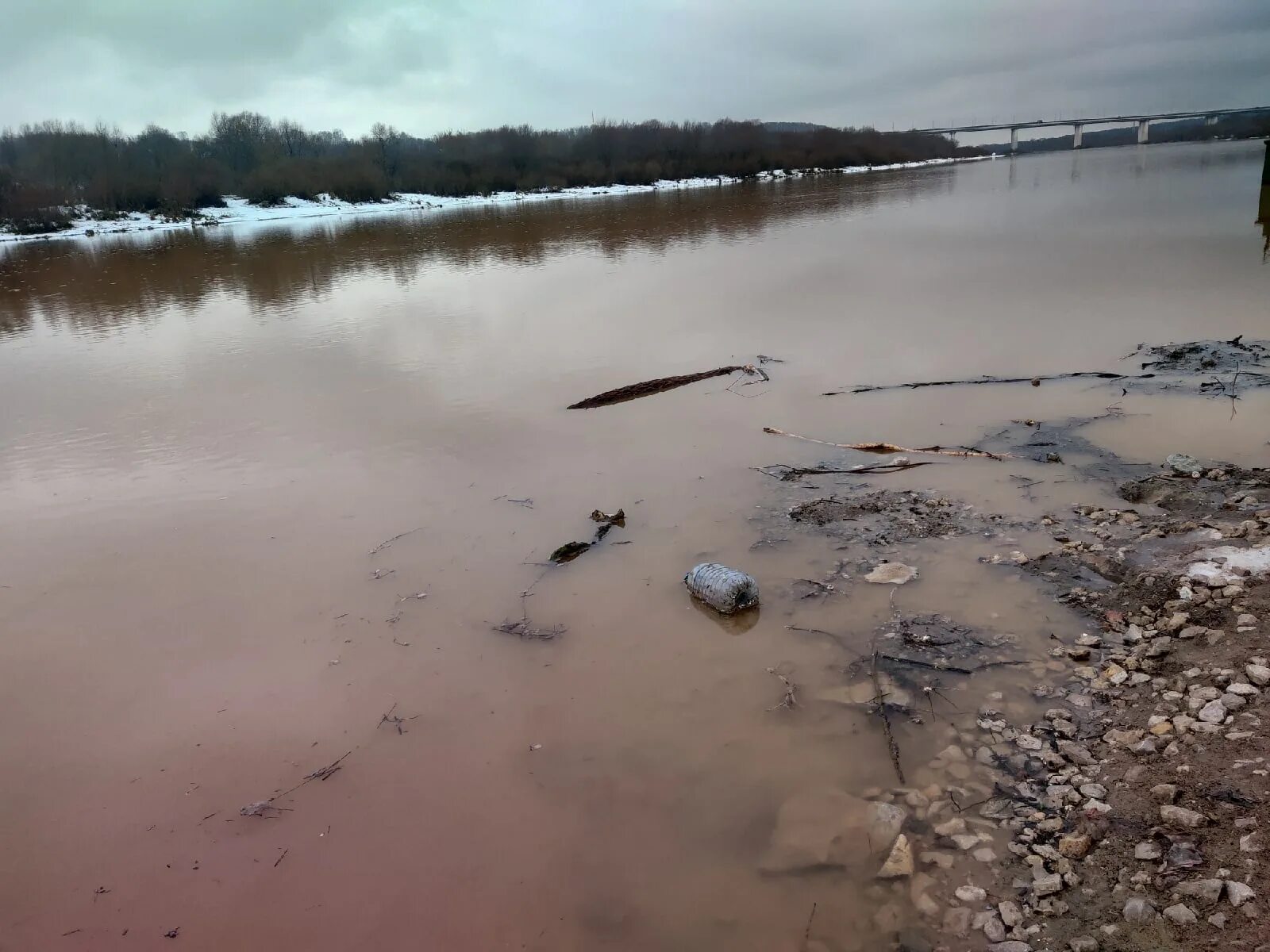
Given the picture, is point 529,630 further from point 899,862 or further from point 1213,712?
point 1213,712

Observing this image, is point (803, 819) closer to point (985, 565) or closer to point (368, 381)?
point (985, 565)

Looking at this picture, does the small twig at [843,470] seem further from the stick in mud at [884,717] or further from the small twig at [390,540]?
the small twig at [390,540]

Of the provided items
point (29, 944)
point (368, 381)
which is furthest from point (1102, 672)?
point (368, 381)

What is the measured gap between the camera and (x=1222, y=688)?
3.46 meters

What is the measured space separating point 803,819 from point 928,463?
4376 millimetres

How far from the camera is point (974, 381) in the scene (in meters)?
9.13

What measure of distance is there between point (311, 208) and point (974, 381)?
7424cm

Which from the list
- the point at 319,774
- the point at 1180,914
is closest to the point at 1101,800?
the point at 1180,914

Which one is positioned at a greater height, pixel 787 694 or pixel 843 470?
pixel 843 470

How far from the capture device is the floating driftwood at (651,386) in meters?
9.41

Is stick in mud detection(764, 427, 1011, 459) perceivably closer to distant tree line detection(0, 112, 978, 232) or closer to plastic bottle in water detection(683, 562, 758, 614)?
plastic bottle in water detection(683, 562, 758, 614)

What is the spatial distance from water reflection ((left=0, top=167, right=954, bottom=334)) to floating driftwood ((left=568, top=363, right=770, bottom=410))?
12.9 metres

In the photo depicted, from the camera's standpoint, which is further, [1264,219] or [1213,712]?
[1264,219]

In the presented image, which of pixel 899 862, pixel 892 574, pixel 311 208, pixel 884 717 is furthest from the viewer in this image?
pixel 311 208
